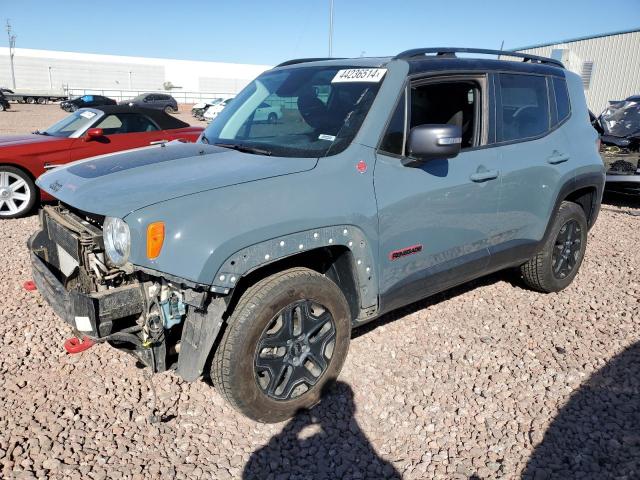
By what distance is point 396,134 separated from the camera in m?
3.14

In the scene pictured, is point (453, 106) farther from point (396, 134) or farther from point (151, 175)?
point (151, 175)

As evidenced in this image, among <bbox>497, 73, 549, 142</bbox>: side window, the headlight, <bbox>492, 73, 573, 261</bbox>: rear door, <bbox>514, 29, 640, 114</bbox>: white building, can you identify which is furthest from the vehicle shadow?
<bbox>514, 29, 640, 114</bbox>: white building

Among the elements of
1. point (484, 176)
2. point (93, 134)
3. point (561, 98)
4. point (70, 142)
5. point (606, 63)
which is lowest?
point (70, 142)

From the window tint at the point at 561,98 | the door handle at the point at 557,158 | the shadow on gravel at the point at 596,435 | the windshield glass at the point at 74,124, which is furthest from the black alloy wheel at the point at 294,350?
the windshield glass at the point at 74,124

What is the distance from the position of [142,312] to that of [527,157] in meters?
3.00

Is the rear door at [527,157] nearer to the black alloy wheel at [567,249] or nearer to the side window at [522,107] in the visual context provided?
the side window at [522,107]

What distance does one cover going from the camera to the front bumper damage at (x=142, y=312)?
2520mm

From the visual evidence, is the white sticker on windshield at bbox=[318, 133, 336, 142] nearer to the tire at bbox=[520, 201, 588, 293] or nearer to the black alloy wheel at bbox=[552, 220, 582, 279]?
the tire at bbox=[520, 201, 588, 293]

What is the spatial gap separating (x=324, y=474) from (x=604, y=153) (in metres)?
8.26

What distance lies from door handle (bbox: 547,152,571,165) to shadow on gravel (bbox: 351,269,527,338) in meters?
1.27

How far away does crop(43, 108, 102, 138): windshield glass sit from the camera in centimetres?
758

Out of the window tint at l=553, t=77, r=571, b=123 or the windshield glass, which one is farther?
the windshield glass

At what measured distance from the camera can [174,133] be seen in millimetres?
8328

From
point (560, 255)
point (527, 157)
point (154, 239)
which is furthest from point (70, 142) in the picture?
point (560, 255)
